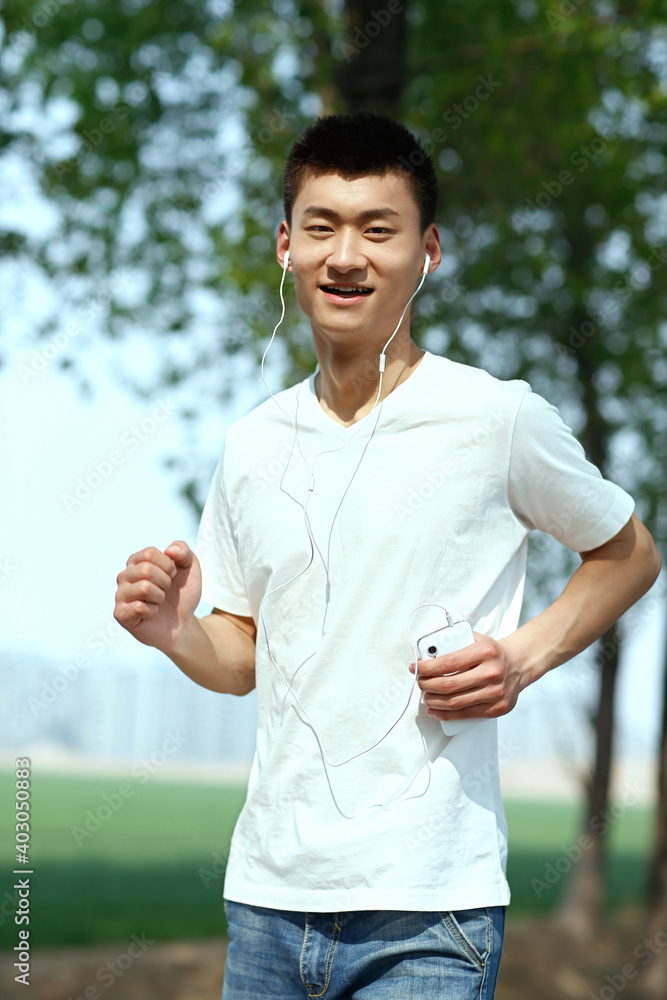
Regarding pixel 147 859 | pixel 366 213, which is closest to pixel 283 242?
pixel 366 213

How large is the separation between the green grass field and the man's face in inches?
175

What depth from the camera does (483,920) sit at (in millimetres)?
1825

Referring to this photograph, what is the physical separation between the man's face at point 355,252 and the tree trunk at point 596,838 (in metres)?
7.87

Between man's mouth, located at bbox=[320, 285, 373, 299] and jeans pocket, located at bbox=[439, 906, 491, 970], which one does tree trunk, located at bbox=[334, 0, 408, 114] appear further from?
jeans pocket, located at bbox=[439, 906, 491, 970]

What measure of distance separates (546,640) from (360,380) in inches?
26.6

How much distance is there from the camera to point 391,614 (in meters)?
1.94

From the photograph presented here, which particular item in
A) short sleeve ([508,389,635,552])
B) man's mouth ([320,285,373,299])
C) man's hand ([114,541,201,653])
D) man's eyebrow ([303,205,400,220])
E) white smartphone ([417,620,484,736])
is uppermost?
man's eyebrow ([303,205,400,220])

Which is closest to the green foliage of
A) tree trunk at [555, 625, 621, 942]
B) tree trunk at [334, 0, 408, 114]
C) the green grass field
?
tree trunk at [334, 0, 408, 114]

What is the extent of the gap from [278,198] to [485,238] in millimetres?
1726

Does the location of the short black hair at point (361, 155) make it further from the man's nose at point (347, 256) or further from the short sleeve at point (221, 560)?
the short sleeve at point (221, 560)

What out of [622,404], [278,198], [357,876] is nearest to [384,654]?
[357,876]

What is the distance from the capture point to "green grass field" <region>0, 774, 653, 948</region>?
38.6 ft

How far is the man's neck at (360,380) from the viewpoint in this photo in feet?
7.09

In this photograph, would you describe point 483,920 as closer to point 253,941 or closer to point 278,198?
point 253,941
